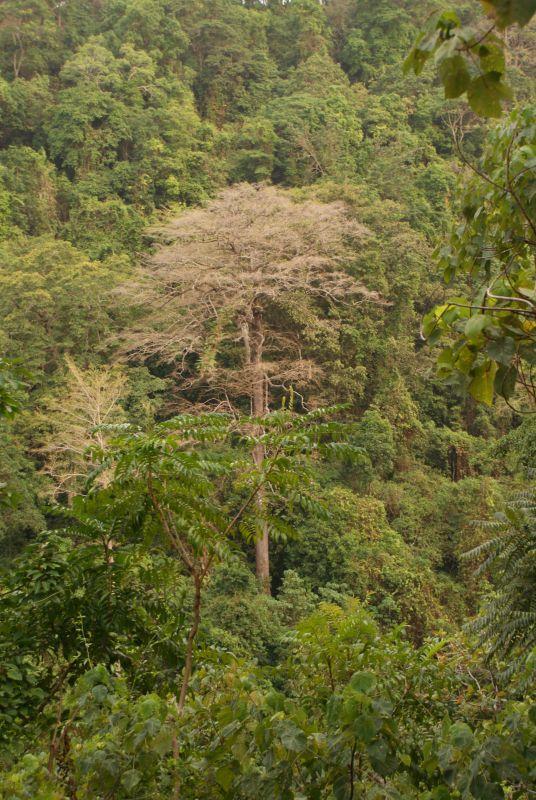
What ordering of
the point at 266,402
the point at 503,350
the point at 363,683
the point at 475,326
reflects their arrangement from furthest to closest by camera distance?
1. the point at 266,402
2. the point at 503,350
3. the point at 475,326
4. the point at 363,683

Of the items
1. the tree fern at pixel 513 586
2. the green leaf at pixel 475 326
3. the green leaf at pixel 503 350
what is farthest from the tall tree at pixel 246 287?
the green leaf at pixel 475 326

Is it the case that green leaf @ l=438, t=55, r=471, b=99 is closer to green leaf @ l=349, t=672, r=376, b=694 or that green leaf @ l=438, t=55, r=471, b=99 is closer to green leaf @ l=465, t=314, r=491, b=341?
green leaf @ l=465, t=314, r=491, b=341

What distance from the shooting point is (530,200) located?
203 centimetres

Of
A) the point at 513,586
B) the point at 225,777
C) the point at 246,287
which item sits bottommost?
the point at 513,586

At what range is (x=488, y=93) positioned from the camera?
3.88 feet

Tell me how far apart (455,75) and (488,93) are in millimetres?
70

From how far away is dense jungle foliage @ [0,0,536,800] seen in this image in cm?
134

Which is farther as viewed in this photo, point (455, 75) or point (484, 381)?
point (484, 381)

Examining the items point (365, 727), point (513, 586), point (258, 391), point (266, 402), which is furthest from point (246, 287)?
point (365, 727)

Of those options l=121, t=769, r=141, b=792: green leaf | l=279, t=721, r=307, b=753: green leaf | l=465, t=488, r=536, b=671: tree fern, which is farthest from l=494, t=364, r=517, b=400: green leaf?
l=465, t=488, r=536, b=671: tree fern

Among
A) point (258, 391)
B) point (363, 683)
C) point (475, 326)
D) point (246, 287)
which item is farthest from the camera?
point (258, 391)

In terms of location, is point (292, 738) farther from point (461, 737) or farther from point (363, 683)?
point (461, 737)

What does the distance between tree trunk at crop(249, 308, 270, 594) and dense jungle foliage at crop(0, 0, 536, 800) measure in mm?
101

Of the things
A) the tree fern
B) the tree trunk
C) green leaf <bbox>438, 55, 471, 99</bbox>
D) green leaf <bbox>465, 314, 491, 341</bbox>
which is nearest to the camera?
green leaf <bbox>438, 55, 471, 99</bbox>
